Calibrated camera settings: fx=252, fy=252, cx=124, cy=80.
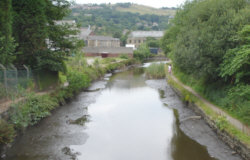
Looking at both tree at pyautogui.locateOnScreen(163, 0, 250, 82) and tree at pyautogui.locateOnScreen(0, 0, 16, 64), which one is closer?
tree at pyautogui.locateOnScreen(0, 0, 16, 64)

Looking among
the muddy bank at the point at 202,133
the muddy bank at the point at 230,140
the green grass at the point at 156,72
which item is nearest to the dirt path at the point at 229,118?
the muddy bank at the point at 230,140

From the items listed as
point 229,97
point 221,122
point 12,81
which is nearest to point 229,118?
point 221,122

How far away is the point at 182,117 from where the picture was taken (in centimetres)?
1761

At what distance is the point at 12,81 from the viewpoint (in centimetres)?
1494

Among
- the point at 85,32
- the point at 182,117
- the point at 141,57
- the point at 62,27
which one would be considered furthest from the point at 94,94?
the point at 85,32

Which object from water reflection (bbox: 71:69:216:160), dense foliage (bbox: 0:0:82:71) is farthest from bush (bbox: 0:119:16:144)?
dense foliage (bbox: 0:0:82:71)

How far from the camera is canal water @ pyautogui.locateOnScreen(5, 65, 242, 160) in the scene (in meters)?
11.6

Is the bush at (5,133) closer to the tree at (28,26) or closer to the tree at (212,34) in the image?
the tree at (28,26)

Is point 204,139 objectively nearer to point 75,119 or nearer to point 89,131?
point 89,131

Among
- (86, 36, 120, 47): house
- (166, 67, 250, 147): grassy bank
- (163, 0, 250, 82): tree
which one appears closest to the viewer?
(166, 67, 250, 147): grassy bank

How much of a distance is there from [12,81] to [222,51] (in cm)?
1281

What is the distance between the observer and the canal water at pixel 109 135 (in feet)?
38.1

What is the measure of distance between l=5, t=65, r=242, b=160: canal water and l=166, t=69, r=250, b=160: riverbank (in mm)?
1268

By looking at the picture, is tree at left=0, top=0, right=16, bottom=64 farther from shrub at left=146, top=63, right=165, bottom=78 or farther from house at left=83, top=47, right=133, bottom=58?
house at left=83, top=47, right=133, bottom=58
